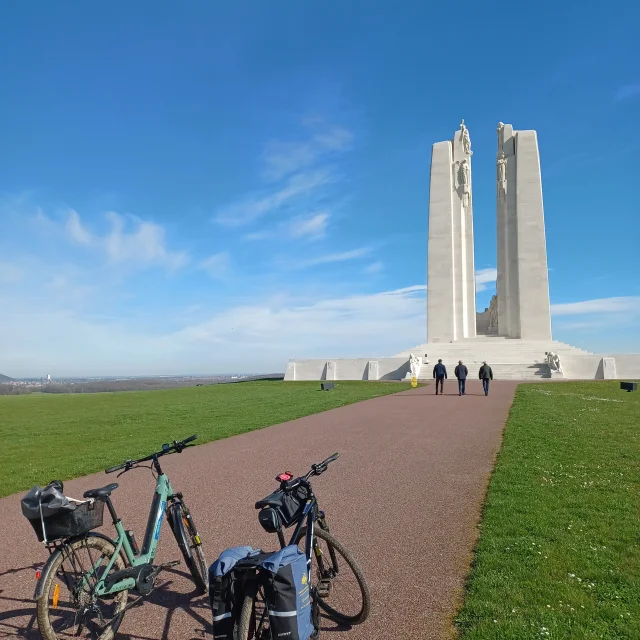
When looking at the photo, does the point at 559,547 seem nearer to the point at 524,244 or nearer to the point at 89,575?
the point at 89,575

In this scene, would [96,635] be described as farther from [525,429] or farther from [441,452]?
[525,429]

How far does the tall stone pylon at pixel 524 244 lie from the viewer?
4562 cm

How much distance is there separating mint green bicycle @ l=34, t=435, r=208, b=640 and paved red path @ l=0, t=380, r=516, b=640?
8.6 inches

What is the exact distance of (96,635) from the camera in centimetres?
347

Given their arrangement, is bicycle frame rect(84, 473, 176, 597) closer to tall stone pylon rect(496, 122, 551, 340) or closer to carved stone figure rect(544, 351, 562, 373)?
carved stone figure rect(544, 351, 562, 373)

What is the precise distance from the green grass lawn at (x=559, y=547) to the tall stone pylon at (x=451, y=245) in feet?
123

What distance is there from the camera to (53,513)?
3.22 meters

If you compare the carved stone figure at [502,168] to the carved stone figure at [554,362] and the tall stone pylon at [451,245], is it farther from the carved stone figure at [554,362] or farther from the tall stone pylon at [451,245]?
the carved stone figure at [554,362]

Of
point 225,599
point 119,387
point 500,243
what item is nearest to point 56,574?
point 225,599

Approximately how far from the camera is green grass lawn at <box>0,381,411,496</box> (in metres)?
9.06

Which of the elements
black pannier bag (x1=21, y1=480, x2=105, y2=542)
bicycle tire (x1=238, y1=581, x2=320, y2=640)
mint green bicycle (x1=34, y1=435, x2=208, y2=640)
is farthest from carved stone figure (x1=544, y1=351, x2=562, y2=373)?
black pannier bag (x1=21, y1=480, x2=105, y2=542)

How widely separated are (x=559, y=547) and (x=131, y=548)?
355cm

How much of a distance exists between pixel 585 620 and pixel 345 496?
11.7ft

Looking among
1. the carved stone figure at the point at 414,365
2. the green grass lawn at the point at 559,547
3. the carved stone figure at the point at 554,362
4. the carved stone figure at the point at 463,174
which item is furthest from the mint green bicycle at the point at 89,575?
the carved stone figure at the point at 463,174
